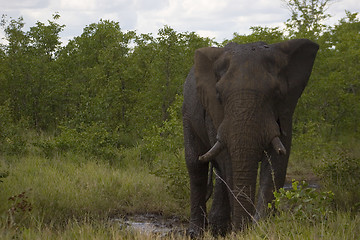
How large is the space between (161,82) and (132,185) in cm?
779

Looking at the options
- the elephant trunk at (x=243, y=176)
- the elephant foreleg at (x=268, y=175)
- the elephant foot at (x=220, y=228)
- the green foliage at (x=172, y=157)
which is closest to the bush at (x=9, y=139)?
the green foliage at (x=172, y=157)

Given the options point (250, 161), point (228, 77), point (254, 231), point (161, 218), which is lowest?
point (161, 218)

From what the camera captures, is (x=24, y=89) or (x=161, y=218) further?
(x=24, y=89)

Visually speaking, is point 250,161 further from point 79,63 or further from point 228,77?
point 79,63

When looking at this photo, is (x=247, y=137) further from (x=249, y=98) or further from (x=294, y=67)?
(x=294, y=67)

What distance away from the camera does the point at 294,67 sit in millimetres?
5836

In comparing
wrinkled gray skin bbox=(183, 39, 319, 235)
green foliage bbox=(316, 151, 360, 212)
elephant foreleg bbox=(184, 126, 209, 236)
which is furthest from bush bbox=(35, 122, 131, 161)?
wrinkled gray skin bbox=(183, 39, 319, 235)

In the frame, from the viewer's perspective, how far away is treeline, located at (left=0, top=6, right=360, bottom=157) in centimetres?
1596

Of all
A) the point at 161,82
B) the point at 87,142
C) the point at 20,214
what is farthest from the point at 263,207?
the point at 161,82

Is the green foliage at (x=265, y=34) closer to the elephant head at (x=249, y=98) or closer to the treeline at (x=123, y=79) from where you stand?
the treeline at (x=123, y=79)

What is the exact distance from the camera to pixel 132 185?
32.1 feet

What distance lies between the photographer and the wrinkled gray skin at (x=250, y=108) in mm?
5152

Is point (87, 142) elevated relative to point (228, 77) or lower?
lower

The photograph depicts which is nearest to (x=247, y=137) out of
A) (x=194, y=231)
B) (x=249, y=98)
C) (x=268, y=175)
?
(x=249, y=98)
